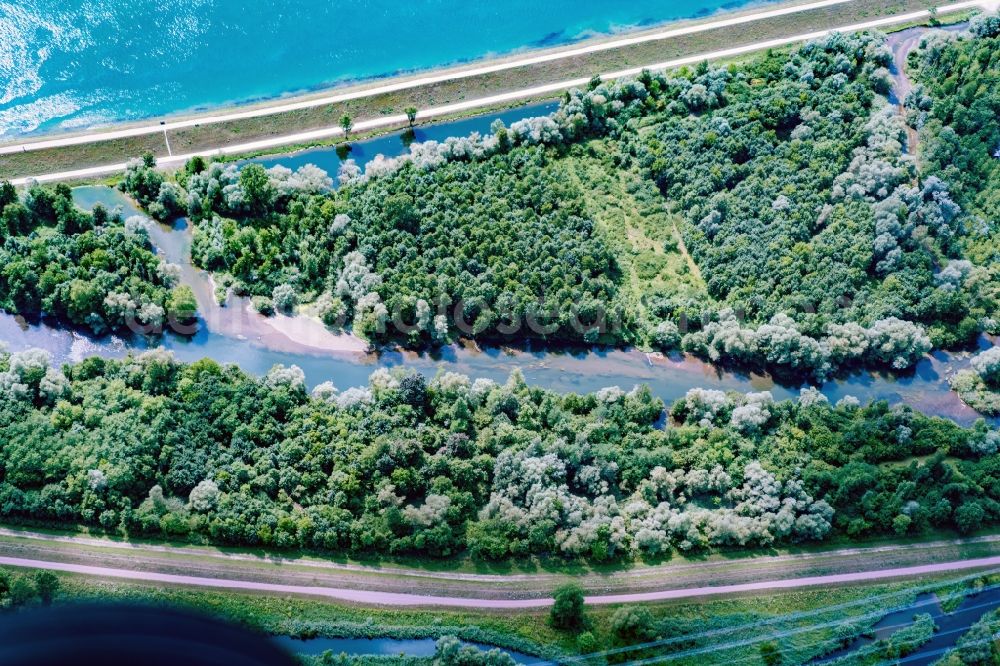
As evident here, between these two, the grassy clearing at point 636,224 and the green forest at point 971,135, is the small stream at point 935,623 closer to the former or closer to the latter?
the green forest at point 971,135

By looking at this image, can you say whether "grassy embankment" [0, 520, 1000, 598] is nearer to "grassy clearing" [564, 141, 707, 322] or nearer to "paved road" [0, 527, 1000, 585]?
"paved road" [0, 527, 1000, 585]

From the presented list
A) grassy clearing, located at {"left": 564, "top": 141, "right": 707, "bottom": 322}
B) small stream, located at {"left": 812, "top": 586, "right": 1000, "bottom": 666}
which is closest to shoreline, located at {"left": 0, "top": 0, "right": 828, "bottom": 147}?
grassy clearing, located at {"left": 564, "top": 141, "right": 707, "bottom": 322}

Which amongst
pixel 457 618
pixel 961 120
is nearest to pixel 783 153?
pixel 961 120

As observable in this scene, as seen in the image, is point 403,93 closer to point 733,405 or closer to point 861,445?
point 733,405

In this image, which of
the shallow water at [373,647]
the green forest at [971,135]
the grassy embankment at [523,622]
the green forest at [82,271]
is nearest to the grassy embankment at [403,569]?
the grassy embankment at [523,622]

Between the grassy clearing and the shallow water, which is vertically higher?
the grassy clearing

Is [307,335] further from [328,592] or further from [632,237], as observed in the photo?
[632,237]

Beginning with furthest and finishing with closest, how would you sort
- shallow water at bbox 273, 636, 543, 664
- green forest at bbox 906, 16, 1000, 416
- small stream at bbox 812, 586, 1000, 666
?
green forest at bbox 906, 16, 1000, 416, small stream at bbox 812, 586, 1000, 666, shallow water at bbox 273, 636, 543, 664

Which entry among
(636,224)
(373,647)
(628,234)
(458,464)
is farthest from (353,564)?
(636,224)
